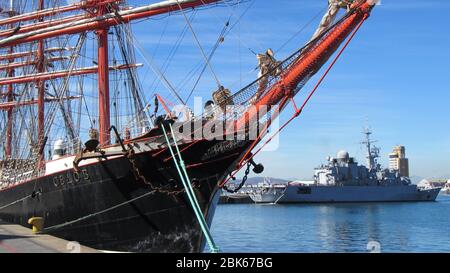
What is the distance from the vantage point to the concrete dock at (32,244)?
681 inches

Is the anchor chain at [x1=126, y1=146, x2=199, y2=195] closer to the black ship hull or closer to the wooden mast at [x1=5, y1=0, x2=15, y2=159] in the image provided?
the black ship hull

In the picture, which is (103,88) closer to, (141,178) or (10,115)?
(141,178)

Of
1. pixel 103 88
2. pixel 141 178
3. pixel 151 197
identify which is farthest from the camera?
pixel 103 88

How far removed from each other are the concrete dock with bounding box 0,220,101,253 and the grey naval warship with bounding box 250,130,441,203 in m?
76.6

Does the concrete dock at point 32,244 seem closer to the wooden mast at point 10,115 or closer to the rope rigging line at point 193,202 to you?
the rope rigging line at point 193,202

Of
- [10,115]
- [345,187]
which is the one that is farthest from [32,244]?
[345,187]

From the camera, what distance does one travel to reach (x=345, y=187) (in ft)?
319

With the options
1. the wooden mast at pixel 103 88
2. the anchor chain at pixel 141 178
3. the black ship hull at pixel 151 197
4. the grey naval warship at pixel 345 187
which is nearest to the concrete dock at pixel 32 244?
the black ship hull at pixel 151 197

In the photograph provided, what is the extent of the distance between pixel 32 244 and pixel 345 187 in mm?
83770

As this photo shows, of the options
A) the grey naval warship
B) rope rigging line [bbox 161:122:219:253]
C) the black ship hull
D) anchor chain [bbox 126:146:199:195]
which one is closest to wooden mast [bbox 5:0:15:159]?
the black ship hull

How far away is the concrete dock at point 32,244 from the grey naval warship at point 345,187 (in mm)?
76561
